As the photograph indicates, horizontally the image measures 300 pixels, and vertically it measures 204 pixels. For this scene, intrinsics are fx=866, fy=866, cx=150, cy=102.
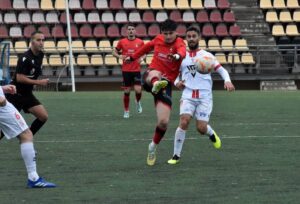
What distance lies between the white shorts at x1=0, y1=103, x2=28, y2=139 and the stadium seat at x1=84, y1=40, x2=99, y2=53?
84.3 feet

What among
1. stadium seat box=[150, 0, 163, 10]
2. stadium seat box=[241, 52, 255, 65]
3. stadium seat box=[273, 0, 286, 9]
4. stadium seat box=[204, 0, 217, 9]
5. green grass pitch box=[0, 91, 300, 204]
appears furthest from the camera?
stadium seat box=[273, 0, 286, 9]

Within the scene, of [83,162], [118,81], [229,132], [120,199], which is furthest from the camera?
[118,81]

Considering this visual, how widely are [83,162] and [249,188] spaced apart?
322 centimetres

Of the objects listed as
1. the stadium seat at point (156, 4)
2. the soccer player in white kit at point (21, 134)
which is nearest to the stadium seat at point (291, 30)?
the stadium seat at point (156, 4)

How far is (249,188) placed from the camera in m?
9.36

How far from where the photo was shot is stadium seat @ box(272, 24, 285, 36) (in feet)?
121

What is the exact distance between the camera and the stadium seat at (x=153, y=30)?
3612cm

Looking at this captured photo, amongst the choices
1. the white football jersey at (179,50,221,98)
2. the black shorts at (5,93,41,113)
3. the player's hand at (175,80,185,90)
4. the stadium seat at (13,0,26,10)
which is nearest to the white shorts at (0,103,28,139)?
the player's hand at (175,80,185,90)

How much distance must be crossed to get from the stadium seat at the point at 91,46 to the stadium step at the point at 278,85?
6888 millimetres

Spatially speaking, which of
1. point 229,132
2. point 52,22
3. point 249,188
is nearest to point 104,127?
point 229,132

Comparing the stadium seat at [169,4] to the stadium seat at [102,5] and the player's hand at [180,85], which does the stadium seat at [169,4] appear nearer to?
the stadium seat at [102,5]

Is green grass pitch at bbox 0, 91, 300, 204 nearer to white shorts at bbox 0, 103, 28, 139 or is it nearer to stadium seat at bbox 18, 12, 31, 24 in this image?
white shorts at bbox 0, 103, 28, 139

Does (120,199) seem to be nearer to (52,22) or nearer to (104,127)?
(104,127)

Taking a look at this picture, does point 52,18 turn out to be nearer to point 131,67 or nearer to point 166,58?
point 131,67
